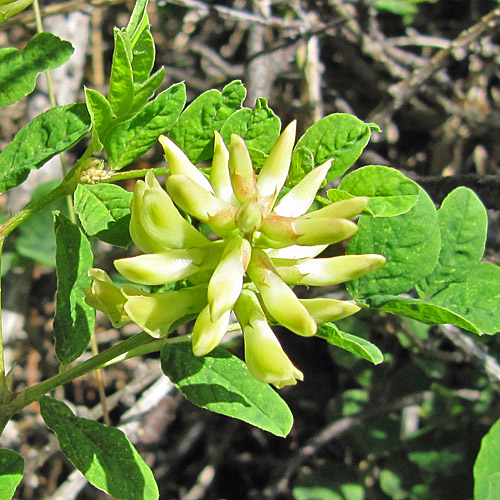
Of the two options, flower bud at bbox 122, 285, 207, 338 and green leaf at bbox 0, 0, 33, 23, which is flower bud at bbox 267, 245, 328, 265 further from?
green leaf at bbox 0, 0, 33, 23

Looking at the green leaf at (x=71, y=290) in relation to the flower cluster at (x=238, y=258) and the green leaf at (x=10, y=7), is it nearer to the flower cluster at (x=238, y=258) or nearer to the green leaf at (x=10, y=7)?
the flower cluster at (x=238, y=258)

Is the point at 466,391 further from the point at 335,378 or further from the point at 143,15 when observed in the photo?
the point at 143,15

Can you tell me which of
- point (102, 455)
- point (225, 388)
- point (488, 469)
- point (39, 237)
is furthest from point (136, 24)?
point (39, 237)

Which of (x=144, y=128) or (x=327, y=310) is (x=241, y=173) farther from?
(x=144, y=128)

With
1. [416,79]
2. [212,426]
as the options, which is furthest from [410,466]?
[416,79]

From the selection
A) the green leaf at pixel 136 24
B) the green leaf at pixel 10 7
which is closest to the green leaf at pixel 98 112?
the green leaf at pixel 136 24
